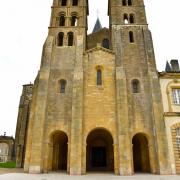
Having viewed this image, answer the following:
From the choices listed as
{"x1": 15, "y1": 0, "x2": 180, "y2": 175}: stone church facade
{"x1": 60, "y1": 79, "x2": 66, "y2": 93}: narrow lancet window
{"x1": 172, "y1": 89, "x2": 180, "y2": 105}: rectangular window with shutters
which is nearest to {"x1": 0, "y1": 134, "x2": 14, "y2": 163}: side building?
{"x1": 15, "y1": 0, "x2": 180, "y2": 175}: stone church facade

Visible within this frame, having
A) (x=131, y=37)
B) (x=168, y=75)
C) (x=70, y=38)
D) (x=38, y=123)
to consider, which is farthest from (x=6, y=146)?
(x=168, y=75)

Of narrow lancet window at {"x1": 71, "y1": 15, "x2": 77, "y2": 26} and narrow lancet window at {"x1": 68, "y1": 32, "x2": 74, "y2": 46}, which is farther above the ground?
narrow lancet window at {"x1": 71, "y1": 15, "x2": 77, "y2": 26}

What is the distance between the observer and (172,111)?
61.3 ft

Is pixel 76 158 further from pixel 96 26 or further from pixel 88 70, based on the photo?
pixel 96 26

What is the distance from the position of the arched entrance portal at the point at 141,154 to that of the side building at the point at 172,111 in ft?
7.78

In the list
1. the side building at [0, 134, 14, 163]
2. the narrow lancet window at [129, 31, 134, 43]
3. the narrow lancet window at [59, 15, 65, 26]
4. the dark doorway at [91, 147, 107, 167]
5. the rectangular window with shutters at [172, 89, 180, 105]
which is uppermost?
the narrow lancet window at [59, 15, 65, 26]

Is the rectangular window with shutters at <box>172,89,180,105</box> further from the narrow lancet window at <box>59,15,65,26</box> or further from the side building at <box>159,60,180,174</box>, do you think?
the narrow lancet window at <box>59,15,65,26</box>

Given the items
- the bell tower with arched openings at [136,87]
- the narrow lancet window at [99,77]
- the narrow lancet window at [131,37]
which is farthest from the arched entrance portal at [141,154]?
the narrow lancet window at [131,37]

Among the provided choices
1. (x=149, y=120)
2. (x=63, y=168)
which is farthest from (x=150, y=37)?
(x=63, y=168)

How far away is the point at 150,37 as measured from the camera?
856 inches

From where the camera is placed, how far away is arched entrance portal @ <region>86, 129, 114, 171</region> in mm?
21281

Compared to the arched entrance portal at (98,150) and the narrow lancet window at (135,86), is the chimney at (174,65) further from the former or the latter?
the arched entrance portal at (98,150)

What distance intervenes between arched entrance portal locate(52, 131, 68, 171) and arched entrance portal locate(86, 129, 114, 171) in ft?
8.43

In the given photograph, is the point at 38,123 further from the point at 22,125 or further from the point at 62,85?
the point at 22,125
